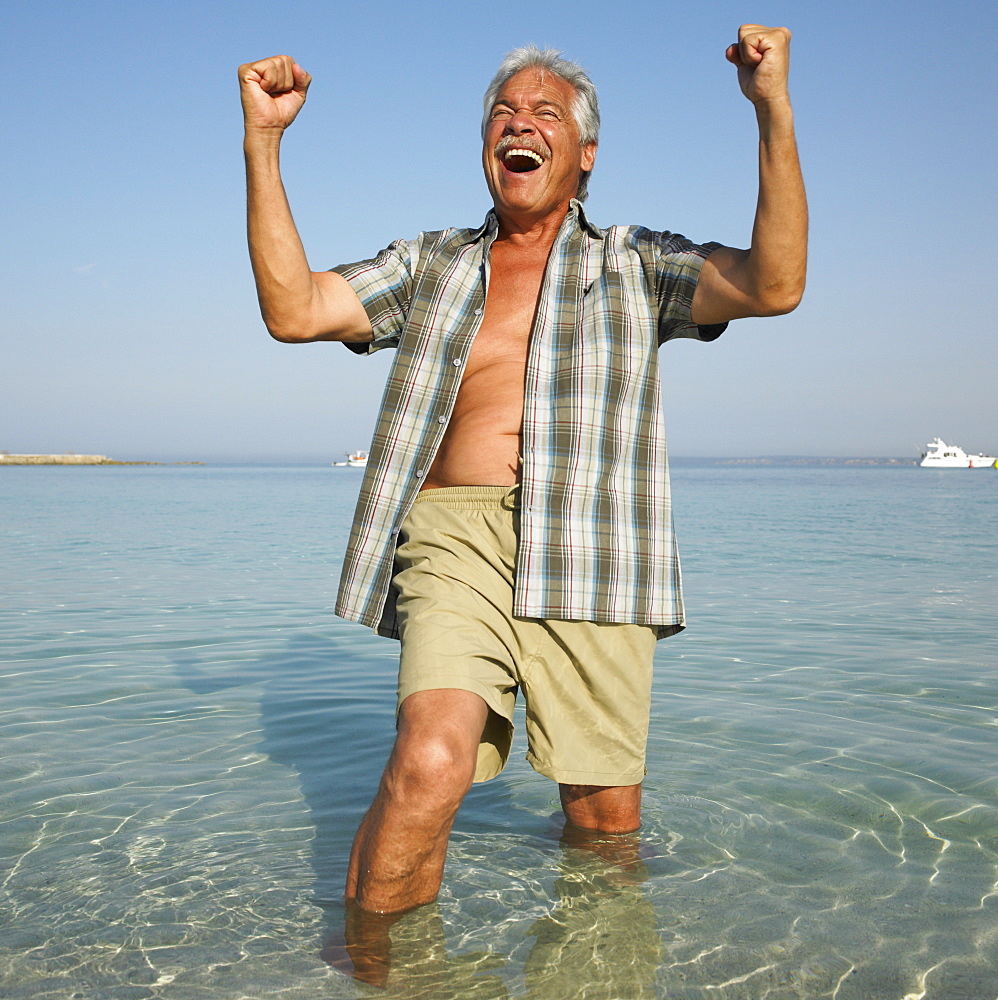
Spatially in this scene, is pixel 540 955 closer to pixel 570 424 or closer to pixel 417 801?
pixel 417 801

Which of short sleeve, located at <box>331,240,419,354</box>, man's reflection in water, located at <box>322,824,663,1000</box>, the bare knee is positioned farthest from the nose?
man's reflection in water, located at <box>322,824,663,1000</box>

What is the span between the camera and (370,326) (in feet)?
10.1

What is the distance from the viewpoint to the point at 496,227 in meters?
3.21

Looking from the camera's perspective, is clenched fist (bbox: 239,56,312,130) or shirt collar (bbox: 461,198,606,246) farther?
shirt collar (bbox: 461,198,606,246)

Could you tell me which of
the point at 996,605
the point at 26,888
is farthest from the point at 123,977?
the point at 996,605

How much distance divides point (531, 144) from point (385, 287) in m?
0.61

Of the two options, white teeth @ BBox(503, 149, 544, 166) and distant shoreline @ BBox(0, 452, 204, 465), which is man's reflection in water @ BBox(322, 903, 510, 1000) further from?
distant shoreline @ BBox(0, 452, 204, 465)

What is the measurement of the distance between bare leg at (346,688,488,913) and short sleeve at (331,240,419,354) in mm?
1171

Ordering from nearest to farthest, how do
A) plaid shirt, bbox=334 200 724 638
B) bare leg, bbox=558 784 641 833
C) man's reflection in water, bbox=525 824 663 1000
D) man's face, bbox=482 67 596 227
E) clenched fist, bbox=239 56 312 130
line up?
man's reflection in water, bbox=525 824 663 1000
clenched fist, bbox=239 56 312 130
plaid shirt, bbox=334 200 724 638
man's face, bbox=482 67 596 227
bare leg, bbox=558 784 641 833

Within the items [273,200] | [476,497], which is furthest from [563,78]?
[476,497]

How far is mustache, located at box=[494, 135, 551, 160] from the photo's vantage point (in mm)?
3014

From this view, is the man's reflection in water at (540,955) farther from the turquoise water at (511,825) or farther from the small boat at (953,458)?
the small boat at (953,458)

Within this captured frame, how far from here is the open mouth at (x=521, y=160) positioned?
302 centimetres

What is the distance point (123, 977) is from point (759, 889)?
1.92 metres
